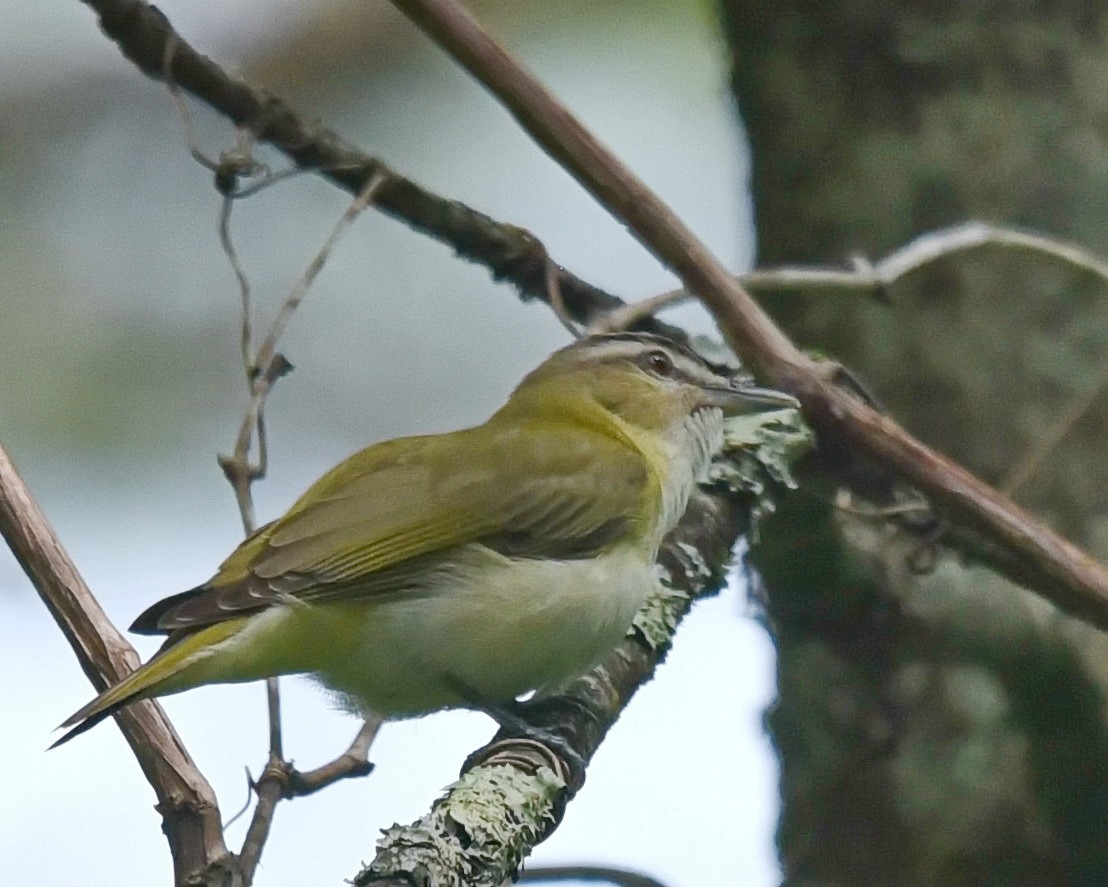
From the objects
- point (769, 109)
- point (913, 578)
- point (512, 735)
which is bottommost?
point (512, 735)

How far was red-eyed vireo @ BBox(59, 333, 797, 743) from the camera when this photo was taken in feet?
8.39

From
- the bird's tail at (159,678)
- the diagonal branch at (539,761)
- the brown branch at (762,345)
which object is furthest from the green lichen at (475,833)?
the brown branch at (762,345)

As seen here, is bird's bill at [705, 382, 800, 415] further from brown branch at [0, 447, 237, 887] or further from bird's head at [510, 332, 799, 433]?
brown branch at [0, 447, 237, 887]

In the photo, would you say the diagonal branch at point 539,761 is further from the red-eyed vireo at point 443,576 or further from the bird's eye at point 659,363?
the bird's eye at point 659,363

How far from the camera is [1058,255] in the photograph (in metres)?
3.18

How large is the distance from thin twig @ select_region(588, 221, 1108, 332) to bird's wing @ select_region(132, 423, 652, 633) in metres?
0.44

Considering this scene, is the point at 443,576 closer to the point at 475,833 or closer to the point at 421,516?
the point at 421,516

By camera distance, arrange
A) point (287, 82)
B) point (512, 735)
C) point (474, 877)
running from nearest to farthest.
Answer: point (474, 877)
point (512, 735)
point (287, 82)

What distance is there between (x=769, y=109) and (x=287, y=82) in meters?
2.23

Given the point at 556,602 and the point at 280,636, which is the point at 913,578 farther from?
the point at 280,636

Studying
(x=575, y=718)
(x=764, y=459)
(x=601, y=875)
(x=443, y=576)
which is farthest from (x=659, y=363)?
(x=601, y=875)

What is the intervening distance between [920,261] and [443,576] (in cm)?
113

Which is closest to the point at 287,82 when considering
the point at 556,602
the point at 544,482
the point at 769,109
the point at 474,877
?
the point at 769,109

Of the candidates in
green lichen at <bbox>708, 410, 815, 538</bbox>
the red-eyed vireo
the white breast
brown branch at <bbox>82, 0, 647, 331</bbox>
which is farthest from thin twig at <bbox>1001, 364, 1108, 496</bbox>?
brown branch at <bbox>82, 0, 647, 331</bbox>
